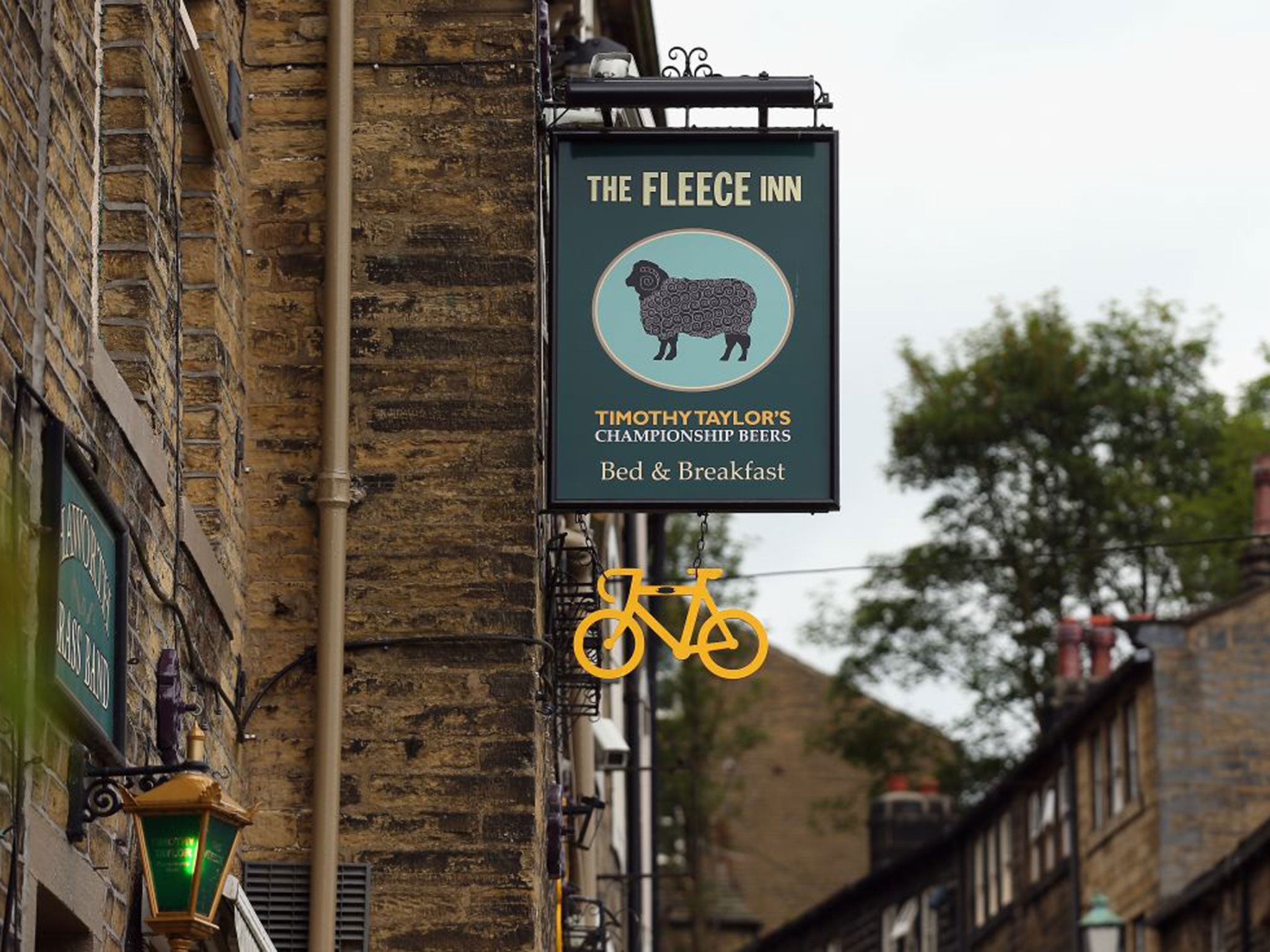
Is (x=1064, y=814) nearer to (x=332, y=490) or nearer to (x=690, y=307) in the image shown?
(x=332, y=490)

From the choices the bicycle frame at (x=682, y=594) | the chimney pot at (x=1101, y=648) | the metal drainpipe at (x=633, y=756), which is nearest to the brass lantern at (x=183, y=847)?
the bicycle frame at (x=682, y=594)

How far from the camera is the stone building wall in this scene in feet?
24.8

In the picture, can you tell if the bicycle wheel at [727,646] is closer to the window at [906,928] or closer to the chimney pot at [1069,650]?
the chimney pot at [1069,650]

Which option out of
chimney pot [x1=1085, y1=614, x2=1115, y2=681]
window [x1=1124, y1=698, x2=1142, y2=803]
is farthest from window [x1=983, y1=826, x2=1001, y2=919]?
window [x1=1124, y1=698, x2=1142, y2=803]

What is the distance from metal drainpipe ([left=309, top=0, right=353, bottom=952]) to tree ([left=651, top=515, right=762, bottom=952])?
40.9 meters

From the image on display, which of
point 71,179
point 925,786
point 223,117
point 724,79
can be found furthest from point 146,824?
point 925,786

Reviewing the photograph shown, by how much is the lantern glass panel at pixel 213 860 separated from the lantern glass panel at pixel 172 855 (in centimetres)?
3

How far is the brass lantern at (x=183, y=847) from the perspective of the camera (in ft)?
26.1

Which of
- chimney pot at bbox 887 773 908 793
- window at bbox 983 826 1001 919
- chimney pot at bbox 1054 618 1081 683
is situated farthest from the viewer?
chimney pot at bbox 887 773 908 793

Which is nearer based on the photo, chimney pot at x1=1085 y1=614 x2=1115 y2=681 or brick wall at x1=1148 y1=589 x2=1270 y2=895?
brick wall at x1=1148 y1=589 x2=1270 y2=895

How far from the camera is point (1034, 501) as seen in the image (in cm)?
5366

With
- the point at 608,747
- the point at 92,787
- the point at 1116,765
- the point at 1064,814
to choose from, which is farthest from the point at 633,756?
the point at 1064,814

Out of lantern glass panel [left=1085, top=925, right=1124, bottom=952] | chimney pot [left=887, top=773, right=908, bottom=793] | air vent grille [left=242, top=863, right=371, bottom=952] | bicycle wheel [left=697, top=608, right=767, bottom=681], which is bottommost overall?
air vent grille [left=242, top=863, right=371, bottom=952]

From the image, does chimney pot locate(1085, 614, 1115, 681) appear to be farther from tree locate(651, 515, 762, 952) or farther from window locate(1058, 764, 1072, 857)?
tree locate(651, 515, 762, 952)
